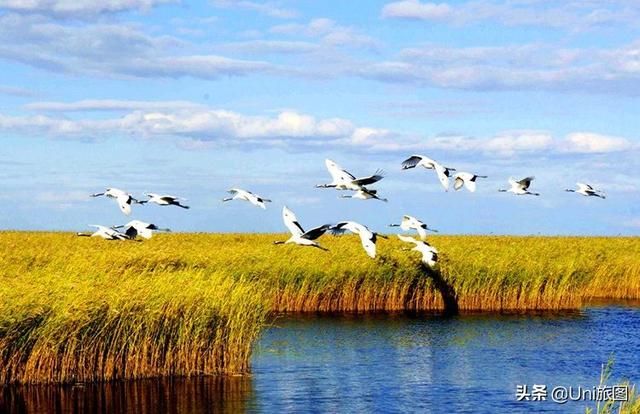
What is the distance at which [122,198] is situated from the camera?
2147cm

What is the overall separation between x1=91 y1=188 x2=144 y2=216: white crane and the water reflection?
5618mm

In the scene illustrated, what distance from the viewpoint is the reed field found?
51.3 ft

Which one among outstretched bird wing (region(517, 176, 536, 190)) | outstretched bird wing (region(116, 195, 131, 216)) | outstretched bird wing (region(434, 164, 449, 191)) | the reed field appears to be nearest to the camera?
the reed field

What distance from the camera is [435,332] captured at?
79.0 ft

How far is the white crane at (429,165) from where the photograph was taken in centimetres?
1930

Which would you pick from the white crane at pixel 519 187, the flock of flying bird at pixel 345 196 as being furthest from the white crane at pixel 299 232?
the white crane at pixel 519 187

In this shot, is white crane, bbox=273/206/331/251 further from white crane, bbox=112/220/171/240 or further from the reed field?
white crane, bbox=112/220/171/240

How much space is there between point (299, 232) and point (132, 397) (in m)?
5.00

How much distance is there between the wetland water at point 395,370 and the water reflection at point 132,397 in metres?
0.02

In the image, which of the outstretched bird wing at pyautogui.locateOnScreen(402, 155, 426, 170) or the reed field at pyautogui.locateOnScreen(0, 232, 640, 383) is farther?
the outstretched bird wing at pyautogui.locateOnScreen(402, 155, 426, 170)

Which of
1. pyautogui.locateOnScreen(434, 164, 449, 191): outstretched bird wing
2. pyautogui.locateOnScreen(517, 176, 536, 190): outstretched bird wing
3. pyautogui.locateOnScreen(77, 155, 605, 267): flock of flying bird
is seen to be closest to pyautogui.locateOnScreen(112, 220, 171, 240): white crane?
pyautogui.locateOnScreen(77, 155, 605, 267): flock of flying bird

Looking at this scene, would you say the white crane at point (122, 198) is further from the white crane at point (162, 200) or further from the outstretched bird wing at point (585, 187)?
the outstretched bird wing at point (585, 187)

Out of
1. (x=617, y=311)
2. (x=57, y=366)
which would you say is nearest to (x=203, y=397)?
(x=57, y=366)

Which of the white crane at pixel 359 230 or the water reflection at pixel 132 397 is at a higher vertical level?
the white crane at pixel 359 230
